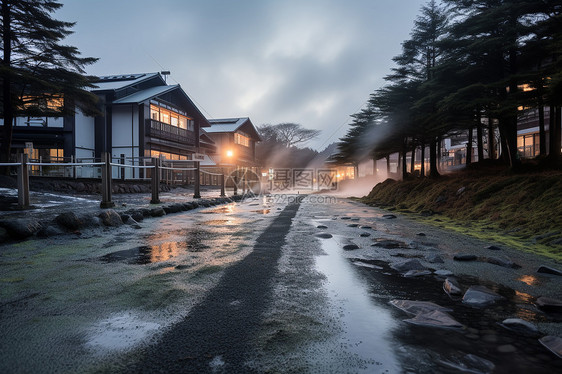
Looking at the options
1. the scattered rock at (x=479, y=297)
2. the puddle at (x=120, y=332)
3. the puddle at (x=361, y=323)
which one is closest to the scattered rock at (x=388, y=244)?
the puddle at (x=361, y=323)

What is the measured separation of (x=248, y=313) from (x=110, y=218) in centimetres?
417

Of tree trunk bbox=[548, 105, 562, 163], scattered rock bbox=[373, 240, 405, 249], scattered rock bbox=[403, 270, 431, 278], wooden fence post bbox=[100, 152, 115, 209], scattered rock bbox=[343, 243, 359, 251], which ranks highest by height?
tree trunk bbox=[548, 105, 562, 163]

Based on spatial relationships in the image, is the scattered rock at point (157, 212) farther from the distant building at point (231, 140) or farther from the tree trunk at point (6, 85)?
the distant building at point (231, 140)

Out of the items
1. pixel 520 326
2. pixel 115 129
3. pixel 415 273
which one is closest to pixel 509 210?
pixel 415 273

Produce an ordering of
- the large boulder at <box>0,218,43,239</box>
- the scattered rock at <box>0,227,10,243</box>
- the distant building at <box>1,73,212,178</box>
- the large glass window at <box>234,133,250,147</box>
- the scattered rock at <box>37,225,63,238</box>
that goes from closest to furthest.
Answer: the scattered rock at <box>0,227,10,243</box>
the large boulder at <box>0,218,43,239</box>
the scattered rock at <box>37,225,63,238</box>
the distant building at <box>1,73,212,178</box>
the large glass window at <box>234,133,250,147</box>

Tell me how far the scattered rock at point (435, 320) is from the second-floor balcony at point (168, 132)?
75.2ft

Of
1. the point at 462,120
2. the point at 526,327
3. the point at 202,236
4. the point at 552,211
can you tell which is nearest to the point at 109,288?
the point at 202,236

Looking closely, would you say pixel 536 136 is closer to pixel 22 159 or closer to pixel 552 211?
pixel 552 211

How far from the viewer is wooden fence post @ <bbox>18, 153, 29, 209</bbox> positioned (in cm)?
564

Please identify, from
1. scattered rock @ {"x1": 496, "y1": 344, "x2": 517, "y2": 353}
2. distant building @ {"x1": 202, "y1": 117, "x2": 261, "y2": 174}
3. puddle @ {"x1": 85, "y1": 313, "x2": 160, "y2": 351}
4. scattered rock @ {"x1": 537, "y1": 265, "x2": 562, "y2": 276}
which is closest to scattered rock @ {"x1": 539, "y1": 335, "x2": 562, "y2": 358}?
scattered rock @ {"x1": 496, "y1": 344, "x2": 517, "y2": 353}

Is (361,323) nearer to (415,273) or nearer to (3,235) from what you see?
(415,273)

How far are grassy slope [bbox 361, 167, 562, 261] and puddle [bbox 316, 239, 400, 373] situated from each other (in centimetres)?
292

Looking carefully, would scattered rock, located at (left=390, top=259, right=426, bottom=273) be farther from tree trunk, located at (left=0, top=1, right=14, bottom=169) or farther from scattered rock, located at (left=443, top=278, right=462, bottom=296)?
tree trunk, located at (left=0, top=1, right=14, bottom=169)

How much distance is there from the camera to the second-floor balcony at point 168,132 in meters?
21.9
